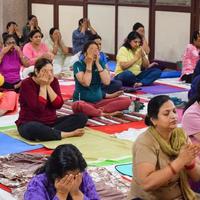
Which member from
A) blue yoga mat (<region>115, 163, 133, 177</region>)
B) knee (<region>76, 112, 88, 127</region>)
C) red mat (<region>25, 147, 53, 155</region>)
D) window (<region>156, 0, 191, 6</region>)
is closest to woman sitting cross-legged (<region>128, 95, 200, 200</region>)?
blue yoga mat (<region>115, 163, 133, 177</region>)

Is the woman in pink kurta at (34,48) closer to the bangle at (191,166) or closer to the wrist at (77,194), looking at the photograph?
the bangle at (191,166)

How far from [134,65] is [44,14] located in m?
5.57

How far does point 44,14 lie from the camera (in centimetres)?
1340

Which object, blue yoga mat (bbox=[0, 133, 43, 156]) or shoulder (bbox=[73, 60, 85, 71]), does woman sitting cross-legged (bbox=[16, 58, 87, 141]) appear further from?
shoulder (bbox=[73, 60, 85, 71])

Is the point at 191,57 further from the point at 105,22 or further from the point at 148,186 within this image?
the point at 148,186

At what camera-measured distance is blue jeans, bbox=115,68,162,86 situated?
26.7ft

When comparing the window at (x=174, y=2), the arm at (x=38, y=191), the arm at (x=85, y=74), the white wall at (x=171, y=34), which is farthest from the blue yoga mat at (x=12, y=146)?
the window at (x=174, y=2)

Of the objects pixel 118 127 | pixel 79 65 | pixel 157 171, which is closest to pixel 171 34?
pixel 79 65

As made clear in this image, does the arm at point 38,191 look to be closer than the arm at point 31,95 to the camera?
Yes

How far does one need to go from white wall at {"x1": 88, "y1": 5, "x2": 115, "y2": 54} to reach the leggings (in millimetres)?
6127

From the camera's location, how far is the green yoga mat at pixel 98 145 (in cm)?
472

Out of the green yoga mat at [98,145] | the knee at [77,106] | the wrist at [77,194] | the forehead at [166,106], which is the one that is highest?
the forehead at [166,106]

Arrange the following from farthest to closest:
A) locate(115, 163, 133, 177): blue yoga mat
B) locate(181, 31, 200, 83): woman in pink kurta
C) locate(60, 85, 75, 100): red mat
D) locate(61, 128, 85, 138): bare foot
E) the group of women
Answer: locate(181, 31, 200, 83): woman in pink kurta
locate(60, 85, 75, 100): red mat
locate(61, 128, 85, 138): bare foot
locate(115, 163, 133, 177): blue yoga mat
the group of women

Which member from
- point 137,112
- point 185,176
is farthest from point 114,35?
point 185,176
